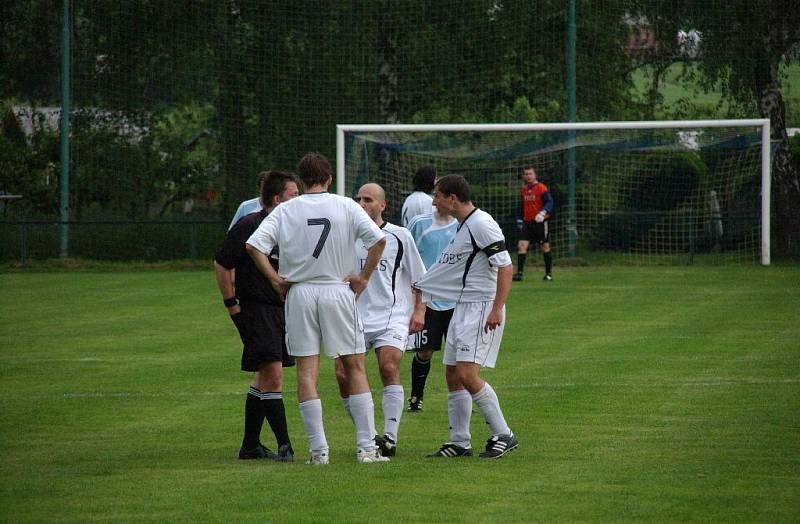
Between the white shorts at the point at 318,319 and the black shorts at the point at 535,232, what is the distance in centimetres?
1571

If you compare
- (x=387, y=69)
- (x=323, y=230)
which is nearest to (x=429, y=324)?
(x=323, y=230)

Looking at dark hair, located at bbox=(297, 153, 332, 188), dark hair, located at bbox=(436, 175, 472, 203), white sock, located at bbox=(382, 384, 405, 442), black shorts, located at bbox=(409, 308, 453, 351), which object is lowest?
white sock, located at bbox=(382, 384, 405, 442)

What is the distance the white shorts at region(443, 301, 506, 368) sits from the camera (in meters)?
8.42

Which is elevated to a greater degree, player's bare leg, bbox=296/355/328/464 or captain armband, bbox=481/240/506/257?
captain armband, bbox=481/240/506/257

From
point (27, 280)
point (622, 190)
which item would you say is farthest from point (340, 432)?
point (622, 190)

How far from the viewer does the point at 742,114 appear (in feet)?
96.7

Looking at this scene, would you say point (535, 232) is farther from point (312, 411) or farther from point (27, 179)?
point (312, 411)

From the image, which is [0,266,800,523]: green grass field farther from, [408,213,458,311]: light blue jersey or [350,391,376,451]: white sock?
[408,213,458,311]: light blue jersey

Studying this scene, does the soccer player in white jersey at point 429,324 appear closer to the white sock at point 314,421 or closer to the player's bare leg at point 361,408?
the player's bare leg at point 361,408

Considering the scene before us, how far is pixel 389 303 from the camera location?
30.1ft

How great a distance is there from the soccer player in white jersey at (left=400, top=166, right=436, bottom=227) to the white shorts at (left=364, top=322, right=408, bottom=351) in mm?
2491

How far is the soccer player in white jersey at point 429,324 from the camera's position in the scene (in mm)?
10438

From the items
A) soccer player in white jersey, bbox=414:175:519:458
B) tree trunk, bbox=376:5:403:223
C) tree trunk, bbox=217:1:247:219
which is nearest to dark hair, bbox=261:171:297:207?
soccer player in white jersey, bbox=414:175:519:458

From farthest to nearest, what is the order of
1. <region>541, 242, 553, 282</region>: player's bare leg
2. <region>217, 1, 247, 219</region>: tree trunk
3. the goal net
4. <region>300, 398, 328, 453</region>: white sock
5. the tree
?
<region>217, 1, 247, 219</region>: tree trunk → the tree → the goal net → <region>541, 242, 553, 282</region>: player's bare leg → <region>300, 398, 328, 453</region>: white sock
